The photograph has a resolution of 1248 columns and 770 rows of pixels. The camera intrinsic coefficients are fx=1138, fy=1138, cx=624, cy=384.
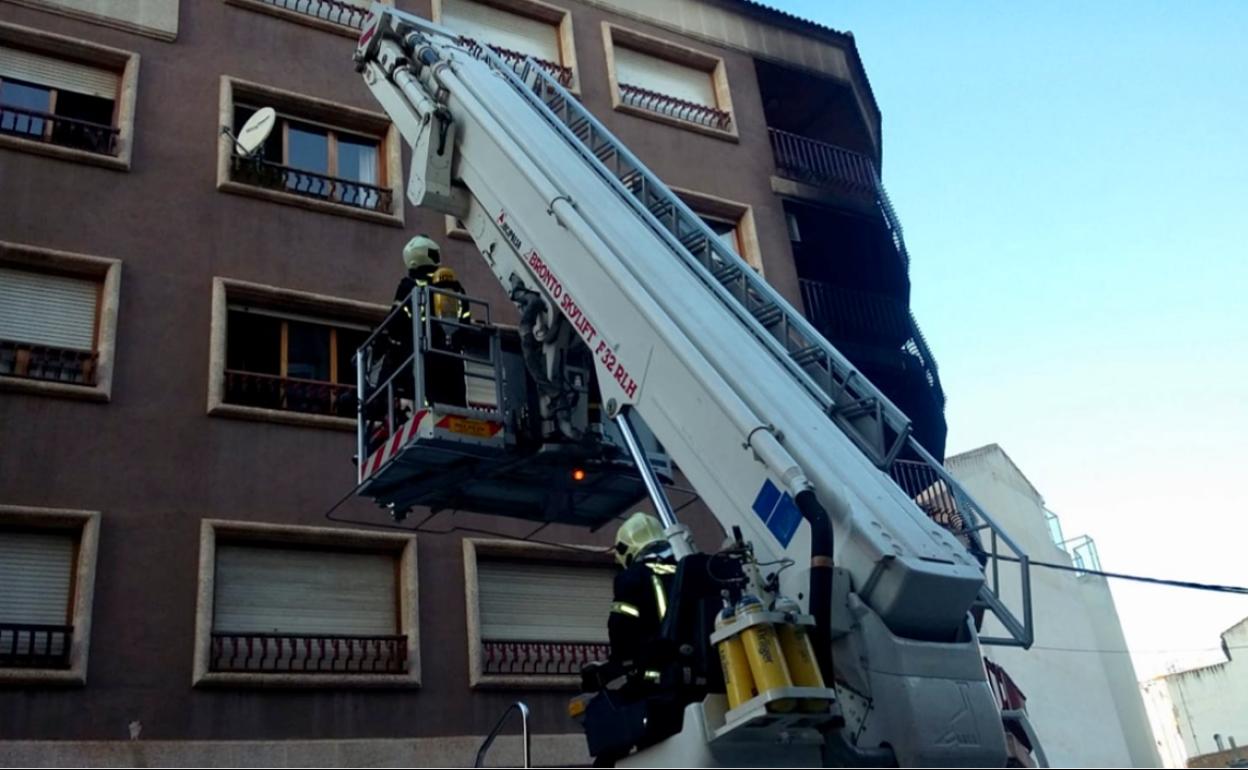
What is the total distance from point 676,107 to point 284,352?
830 centimetres

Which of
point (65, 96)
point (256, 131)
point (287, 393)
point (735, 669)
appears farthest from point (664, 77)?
point (735, 669)

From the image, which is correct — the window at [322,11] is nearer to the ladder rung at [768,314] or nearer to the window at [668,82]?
the window at [668,82]

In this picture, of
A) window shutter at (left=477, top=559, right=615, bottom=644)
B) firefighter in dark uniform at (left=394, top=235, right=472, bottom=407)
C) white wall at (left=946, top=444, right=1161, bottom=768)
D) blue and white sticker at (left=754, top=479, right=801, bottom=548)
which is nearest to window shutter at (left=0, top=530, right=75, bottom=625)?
window shutter at (left=477, top=559, right=615, bottom=644)

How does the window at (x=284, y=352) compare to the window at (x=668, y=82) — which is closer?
the window at (x=284, y=352)

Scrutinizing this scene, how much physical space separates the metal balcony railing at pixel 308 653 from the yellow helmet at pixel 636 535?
641cm

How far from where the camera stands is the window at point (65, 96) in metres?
12.8

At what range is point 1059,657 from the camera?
2277 cm

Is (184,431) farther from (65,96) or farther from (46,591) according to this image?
(65,96)

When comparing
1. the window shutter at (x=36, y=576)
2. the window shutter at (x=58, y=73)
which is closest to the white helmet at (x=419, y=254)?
the window shutter at (x=36, y=576)

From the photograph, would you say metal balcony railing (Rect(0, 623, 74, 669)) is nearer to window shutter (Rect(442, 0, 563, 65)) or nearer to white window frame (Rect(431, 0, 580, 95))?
window shutter (Rect(442, 0, 563, 65))

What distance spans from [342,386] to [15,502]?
11.8 feet

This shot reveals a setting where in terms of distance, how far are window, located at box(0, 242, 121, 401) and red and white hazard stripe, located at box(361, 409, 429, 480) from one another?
4767 mm

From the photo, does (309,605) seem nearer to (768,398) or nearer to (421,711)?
(421,711)

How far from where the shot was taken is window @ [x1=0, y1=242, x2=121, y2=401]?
1150 centimetres
